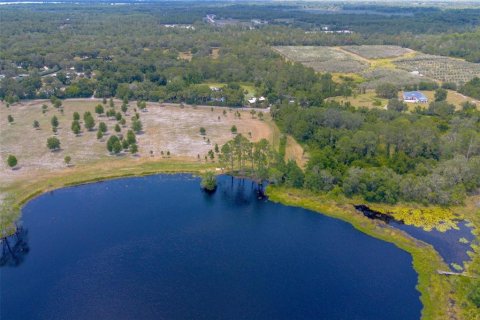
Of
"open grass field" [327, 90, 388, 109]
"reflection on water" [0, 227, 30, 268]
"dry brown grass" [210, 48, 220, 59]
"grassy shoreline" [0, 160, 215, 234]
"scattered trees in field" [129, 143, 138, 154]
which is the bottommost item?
"reflection on water" [0, 227, 30, 268]

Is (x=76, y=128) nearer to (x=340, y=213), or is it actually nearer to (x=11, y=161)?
(x=11, y=161)

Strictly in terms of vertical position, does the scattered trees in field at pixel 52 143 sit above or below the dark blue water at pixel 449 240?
above

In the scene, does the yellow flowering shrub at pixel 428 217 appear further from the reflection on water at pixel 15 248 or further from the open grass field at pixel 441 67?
the open grass field at pixel 441 67

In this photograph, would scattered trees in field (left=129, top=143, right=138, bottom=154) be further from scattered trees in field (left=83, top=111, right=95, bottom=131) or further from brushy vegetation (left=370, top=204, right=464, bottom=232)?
brushy vegetation (left=370, top=204, right=464, bottom=232)

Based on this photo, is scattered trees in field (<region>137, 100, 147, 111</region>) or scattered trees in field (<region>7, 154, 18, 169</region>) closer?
scattered trees in field (<region>7, 154, 18, 169</region>)

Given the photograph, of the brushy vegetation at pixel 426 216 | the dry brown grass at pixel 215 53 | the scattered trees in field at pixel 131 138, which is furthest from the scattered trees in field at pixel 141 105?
the brushy vegetation at pixel 426 216

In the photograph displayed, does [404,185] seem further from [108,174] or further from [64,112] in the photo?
[64,112]

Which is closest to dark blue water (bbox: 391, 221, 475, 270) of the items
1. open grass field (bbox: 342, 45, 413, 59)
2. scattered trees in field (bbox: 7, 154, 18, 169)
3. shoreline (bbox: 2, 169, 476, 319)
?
shoreline (bbox: 2, 169, 476, 319)
